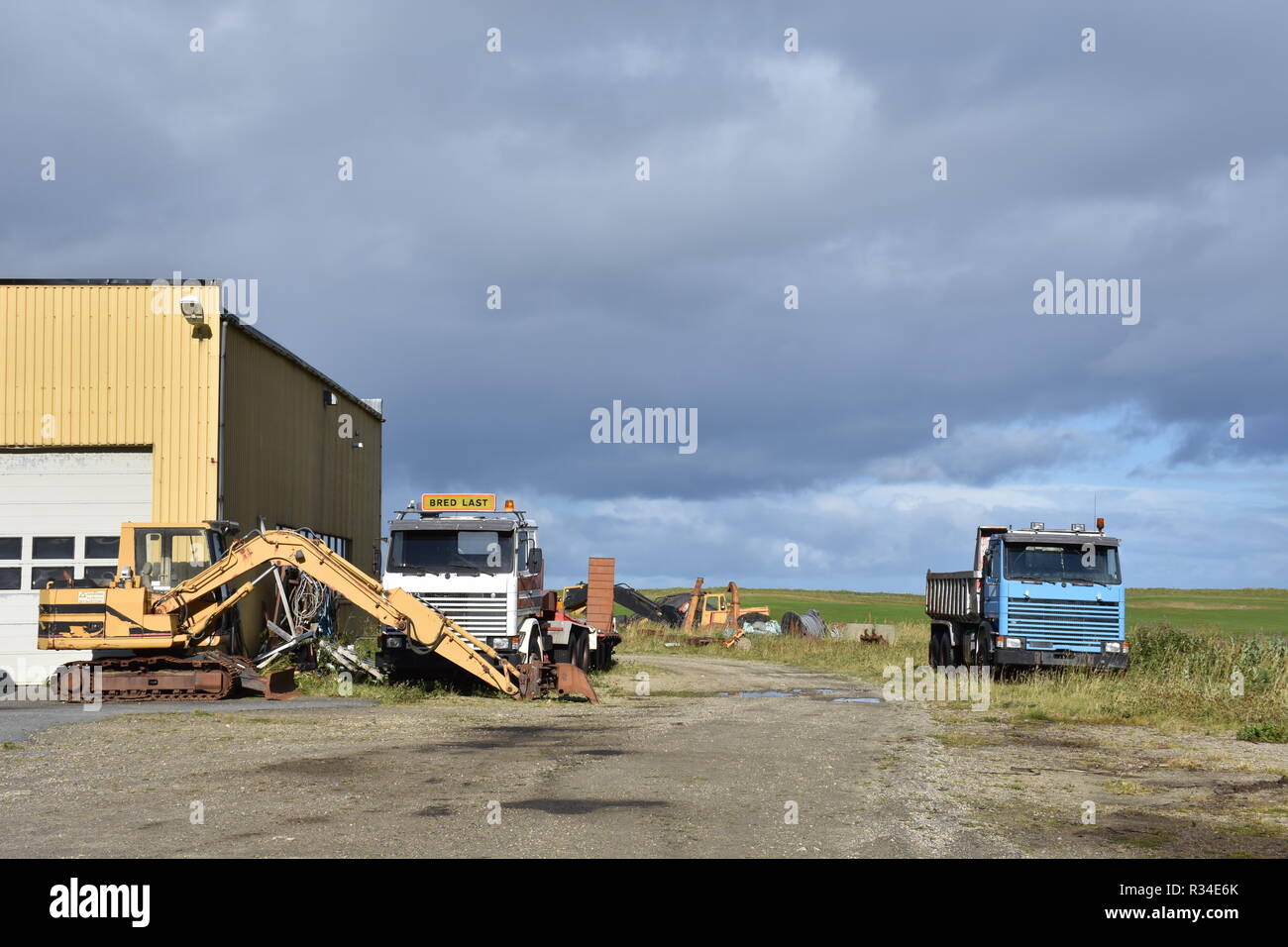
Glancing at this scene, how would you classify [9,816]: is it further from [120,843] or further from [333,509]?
[333,509]

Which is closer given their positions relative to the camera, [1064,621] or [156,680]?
[156,680]

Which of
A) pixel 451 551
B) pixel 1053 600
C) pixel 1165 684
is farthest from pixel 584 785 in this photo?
pixel 1053 600

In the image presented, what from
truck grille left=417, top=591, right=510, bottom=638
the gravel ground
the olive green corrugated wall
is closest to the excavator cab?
the olive green corrugated wall

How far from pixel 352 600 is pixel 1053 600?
46.2ft

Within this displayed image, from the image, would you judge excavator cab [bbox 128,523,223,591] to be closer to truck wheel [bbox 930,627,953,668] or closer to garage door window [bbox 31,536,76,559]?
garage door window [bbox 31,536,76,559]

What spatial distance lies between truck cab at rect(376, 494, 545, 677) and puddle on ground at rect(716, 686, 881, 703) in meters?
4.95

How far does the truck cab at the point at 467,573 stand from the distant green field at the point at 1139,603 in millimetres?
51798

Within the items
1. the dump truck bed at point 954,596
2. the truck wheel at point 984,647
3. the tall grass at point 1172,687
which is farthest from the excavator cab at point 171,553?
the dump truck bed at point 954,596

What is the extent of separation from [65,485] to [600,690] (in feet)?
38.9

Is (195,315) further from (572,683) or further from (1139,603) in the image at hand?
(1139,603)

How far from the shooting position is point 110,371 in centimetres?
2555
